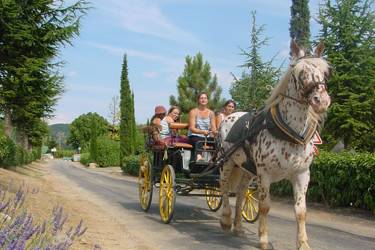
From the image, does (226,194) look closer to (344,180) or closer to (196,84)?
(344,180)

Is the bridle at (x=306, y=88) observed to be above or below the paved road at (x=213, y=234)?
above

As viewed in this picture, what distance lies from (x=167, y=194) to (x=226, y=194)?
3.95 ft

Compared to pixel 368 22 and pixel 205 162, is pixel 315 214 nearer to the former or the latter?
pixel 205 162

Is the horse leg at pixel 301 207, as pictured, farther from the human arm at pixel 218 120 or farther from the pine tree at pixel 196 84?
the pine tree at pixel 196 84

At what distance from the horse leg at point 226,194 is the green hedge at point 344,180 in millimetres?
4578

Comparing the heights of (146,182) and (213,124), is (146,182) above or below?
below

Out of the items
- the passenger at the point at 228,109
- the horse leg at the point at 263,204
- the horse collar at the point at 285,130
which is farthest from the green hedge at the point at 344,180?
the horse collar at the point at 285,130

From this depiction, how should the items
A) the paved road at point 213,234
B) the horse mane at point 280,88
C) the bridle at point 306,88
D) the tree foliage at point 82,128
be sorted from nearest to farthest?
the bridle at point 306,88, the horse mane at point 280,88, the paved road at point 213,234, the tree foliage at point 82,128

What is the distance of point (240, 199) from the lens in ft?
25.7

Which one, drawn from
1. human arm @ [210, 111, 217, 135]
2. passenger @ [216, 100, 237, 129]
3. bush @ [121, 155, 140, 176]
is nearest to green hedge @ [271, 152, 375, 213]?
passenger @ [216, 100, 237, 129]

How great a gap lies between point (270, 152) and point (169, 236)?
2503 mm

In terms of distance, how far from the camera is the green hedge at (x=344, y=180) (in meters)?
11.0

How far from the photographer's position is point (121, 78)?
132 ft

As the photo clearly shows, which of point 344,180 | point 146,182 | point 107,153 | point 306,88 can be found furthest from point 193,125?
point 107,153
